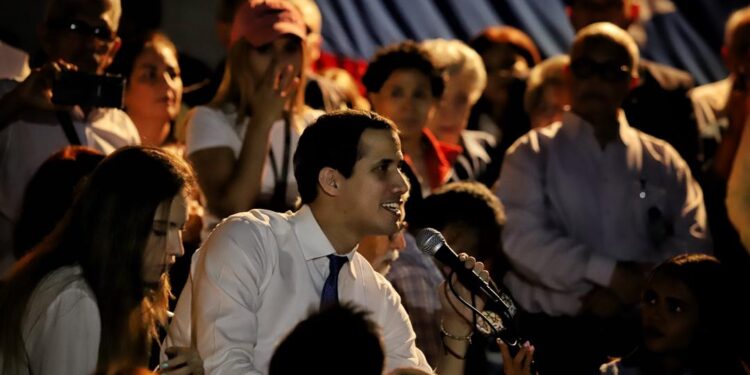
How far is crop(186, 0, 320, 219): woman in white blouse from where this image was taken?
20.5 ft

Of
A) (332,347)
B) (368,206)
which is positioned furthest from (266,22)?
(332,347)

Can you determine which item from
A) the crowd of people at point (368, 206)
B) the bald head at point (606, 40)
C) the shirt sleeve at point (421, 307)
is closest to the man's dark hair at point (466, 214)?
the crowd of people at point (368, 206)

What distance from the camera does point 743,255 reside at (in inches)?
301

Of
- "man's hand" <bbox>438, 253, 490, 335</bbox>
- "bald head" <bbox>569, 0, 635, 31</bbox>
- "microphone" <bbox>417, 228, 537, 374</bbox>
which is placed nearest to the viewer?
"microphone" <bbox>417, 228, 537, 374</bbox>

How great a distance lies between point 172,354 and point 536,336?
2.83m

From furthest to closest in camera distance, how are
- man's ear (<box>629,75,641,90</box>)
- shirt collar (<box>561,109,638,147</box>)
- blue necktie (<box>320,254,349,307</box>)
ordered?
man's ear (<box>629,75,641,90</box>) < shirt collar (<box>561,109,638,147</box>) < blue necktie (<box>320,254,349,307</box>)

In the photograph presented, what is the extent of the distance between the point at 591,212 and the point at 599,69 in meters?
0.69

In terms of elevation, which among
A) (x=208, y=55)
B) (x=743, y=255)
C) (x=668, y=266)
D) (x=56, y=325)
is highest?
(x=56, y=325)

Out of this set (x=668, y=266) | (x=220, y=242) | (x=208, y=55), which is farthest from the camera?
(x=208, y=55)

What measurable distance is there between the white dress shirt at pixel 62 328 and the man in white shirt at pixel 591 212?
8.82ft

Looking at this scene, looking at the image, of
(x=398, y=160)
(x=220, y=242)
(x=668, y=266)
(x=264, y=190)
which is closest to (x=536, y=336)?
(x=668, y=266)

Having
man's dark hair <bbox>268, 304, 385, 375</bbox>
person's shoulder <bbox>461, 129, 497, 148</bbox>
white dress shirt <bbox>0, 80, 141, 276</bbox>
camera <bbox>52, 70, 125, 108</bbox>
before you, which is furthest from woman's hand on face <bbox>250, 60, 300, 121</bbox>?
man's dark hair <bbox>268, 304, 385, 375</bbox>

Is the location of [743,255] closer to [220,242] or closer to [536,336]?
[536,336]

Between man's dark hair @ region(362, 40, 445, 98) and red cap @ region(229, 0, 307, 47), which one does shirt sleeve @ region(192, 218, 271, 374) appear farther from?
man's dark hair @ region(362, 40, 445, 98)
